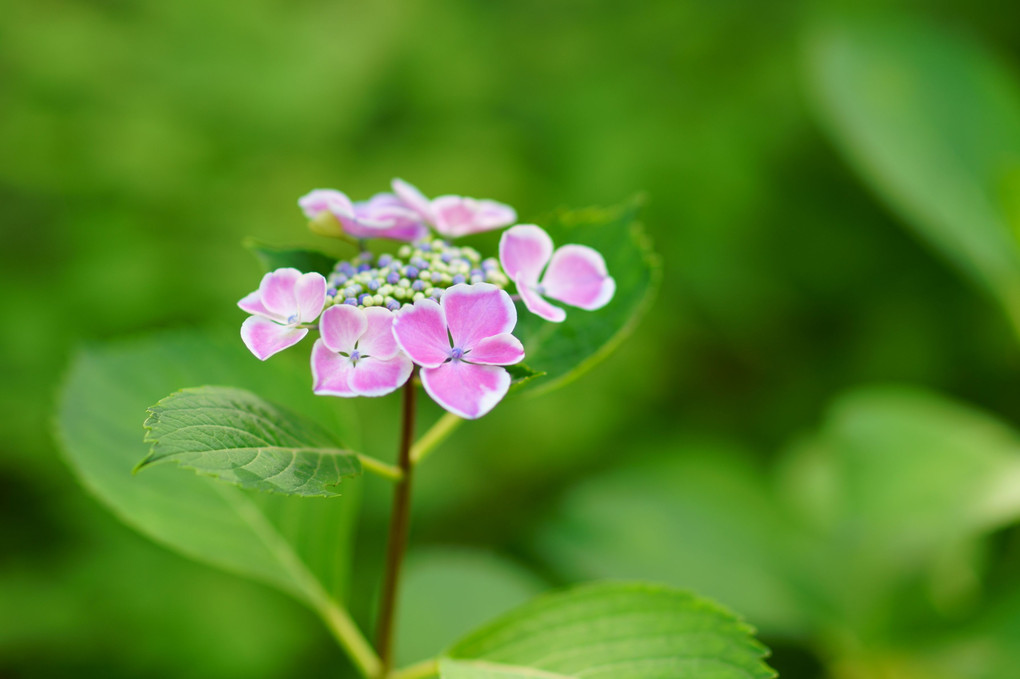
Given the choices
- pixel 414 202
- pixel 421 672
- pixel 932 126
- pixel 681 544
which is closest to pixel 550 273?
pixel 414 202

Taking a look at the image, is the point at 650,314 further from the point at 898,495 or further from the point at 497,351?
the point at 497,351

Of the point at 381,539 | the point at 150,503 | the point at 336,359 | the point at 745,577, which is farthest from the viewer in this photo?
the point at 381,539

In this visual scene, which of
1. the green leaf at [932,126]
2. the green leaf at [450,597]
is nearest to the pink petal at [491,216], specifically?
the green leaf at [450,597]

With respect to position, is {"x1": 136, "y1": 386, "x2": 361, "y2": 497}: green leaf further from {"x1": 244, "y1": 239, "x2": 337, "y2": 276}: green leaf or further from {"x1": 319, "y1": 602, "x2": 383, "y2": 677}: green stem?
{"x1": 319, "y1": 602, "x2": 383, "y2": 677}: green stem

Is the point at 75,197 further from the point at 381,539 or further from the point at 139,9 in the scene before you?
the point at 381,539

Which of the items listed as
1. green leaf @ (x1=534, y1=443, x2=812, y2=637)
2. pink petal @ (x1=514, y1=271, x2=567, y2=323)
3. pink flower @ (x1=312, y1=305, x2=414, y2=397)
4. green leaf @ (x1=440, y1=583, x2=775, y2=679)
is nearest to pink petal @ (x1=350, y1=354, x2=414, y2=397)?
pink flower @ (x1=312, y1=305, x2=414, y2=397)

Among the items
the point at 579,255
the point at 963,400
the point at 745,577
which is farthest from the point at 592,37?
the point at 579,255

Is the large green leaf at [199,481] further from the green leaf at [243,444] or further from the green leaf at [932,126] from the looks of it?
the green leaf at [932,126]
